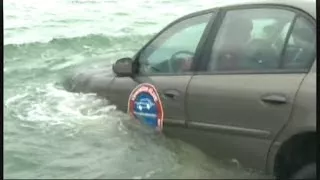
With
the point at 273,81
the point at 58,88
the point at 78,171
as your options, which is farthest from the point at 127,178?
the point at 58,88

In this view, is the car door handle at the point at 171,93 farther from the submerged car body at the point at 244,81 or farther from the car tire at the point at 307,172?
the car tire at the point at 307,172

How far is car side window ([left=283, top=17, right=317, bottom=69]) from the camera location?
14.1 feet

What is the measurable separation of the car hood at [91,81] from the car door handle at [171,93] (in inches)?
33.8

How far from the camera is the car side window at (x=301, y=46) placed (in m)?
4.30

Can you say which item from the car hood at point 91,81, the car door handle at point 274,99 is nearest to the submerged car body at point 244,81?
the car door handle at point 274,99

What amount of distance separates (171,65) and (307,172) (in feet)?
5.49

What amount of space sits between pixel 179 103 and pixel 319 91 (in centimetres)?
124

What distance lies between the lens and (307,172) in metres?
4.08

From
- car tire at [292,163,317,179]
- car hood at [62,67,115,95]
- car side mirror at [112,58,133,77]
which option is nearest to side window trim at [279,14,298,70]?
car tire at [292,163,317,179]

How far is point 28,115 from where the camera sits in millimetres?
6559

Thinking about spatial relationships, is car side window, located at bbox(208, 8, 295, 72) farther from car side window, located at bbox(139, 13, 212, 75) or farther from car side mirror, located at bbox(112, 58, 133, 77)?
car side mirror, located at bbox(112, 58, 133, 77)

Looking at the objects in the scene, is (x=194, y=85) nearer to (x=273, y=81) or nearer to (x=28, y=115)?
(x=273, y=81)

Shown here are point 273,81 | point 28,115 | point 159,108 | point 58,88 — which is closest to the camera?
point 273,81

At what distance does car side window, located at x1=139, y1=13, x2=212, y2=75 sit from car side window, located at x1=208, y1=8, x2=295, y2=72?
248 millimetres
